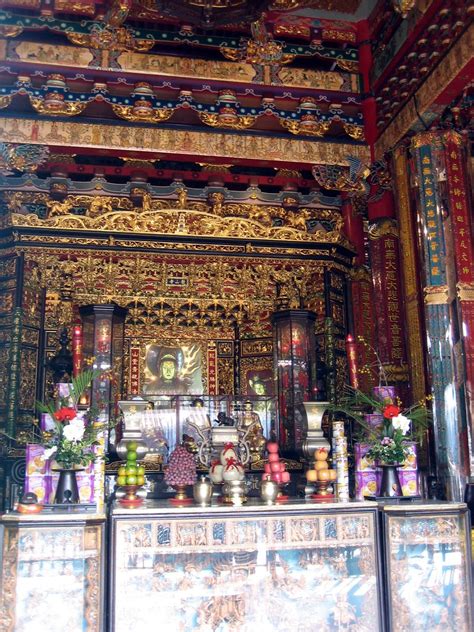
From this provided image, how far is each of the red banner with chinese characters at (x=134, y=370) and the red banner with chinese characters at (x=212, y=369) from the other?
735mm

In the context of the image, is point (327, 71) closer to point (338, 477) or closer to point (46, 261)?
point (46, 261)

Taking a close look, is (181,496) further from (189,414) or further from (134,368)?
(134,368)

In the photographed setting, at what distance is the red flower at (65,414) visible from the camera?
→ 13.0 feet

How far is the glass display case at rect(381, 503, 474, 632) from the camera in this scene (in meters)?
3.71

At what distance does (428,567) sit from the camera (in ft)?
12.4

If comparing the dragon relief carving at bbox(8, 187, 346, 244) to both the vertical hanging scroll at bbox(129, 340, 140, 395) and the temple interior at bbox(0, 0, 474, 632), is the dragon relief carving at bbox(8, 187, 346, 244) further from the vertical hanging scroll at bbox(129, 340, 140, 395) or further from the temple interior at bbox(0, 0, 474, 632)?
the vertical hanging scroll at bbox(129, 340, 140, 395)

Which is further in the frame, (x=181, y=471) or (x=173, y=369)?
(x=173, y=369)

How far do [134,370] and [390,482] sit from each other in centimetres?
393

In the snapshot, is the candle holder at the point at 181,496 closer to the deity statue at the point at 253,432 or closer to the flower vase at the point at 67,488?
the flower vase at the point at 67,488

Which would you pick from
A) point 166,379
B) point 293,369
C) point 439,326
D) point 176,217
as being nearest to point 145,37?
point 176,217

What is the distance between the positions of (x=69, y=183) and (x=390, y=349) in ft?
10.8

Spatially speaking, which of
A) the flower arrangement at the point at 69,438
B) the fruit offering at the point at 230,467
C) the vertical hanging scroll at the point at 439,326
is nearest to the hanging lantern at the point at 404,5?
the vertical hanging scroll at the point at 439,326

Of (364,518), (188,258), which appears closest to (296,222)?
(188,258)

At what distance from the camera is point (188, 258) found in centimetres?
679
